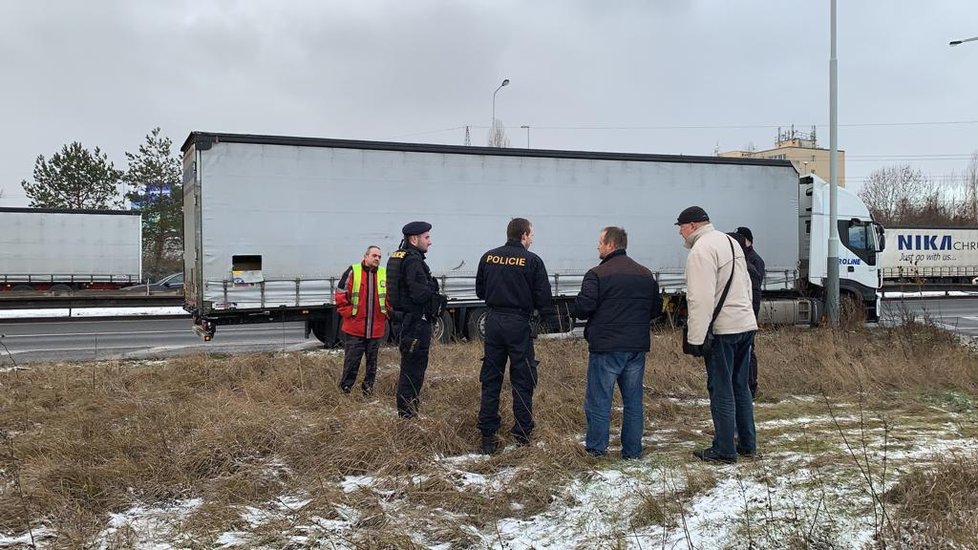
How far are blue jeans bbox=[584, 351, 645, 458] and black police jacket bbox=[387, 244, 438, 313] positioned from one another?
144 centimetres

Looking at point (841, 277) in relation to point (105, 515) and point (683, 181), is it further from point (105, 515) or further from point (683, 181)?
point (105, 515)

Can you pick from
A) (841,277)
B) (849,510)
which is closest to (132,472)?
(849,510)

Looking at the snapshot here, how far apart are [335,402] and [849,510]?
14.1ft

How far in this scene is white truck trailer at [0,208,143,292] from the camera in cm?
2492

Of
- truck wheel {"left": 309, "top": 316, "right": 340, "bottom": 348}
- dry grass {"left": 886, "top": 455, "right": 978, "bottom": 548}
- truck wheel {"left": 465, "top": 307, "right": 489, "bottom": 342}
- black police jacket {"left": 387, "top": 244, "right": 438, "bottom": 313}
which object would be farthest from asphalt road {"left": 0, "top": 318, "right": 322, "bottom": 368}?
dry grass {"left": 886, "top": 455, "right": 978, "bottom": 548}

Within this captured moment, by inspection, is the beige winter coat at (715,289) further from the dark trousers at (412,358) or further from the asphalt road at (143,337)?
the asphalt road at (143,337)

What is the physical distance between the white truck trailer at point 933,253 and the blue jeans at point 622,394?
1322 inches

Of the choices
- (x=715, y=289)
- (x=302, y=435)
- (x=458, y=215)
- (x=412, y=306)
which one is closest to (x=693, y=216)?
(x=715, y=289)

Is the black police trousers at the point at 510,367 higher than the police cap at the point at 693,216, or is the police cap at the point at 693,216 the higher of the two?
the police cap at the point at 693,216

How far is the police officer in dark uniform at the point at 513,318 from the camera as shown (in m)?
4.76

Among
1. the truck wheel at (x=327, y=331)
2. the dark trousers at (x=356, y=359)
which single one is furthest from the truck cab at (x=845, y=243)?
the dark trousers at (x=356, y=359)

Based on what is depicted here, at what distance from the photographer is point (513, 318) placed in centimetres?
478

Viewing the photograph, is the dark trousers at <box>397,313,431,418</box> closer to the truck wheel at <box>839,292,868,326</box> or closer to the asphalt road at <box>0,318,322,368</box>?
the asphalt road at <box>0,318,322,368</box>

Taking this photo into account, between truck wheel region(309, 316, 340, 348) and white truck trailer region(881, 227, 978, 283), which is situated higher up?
white truck trailer region(881, 227, 978, 283)
